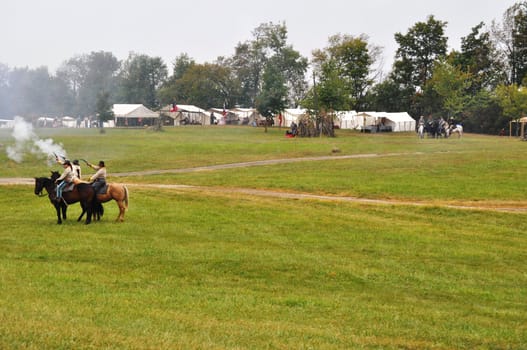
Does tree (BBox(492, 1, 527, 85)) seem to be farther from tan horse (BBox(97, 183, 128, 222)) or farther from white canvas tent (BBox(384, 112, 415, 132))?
tan horse (BBox(97, 183, 128, 222))

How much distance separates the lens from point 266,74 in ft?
347

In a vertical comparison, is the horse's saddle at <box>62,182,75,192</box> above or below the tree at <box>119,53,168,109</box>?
below

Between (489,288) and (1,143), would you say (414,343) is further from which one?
(1,143)

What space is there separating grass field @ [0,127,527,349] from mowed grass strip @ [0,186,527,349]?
2.0 inches

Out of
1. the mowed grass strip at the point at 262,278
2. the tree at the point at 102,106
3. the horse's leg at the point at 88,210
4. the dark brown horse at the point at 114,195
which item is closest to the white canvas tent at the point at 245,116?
the tree at the point at 102,106

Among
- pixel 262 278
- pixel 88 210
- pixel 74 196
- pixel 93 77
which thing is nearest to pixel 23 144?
pixel 74 196

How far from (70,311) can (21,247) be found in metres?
8.96

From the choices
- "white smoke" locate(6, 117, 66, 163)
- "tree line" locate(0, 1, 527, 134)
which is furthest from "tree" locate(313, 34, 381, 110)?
"white smoke" locate(6, 117, 66, 163)

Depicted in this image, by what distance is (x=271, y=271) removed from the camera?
18.5 m

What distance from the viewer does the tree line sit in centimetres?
9362

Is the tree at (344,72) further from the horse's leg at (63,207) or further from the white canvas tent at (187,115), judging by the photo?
the horse's leg at (63,207)

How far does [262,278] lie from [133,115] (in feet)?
388

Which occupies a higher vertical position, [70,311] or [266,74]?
[266,74]

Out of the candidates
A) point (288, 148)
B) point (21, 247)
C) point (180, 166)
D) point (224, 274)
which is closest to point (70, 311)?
point (224, 274)
